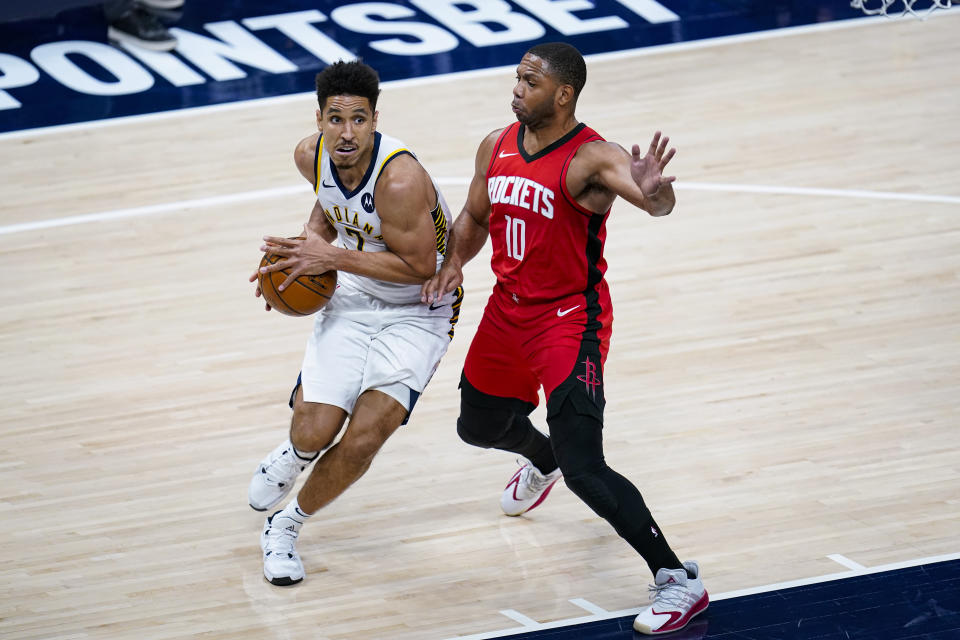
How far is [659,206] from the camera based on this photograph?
4.84 metres

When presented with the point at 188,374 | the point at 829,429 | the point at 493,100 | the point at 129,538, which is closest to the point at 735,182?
the point at 493,100

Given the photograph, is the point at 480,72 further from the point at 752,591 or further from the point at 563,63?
the point at 752,591

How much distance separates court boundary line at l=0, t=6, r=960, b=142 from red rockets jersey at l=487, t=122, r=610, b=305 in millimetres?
6255

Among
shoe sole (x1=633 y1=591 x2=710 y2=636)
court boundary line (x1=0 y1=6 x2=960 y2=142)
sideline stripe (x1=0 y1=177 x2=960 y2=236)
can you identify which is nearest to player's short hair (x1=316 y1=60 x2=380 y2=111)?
shoe sole (x1=633 y1=591 x2=710 y2=636)

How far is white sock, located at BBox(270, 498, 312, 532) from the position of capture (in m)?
5.50

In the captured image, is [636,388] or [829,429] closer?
[829,429]

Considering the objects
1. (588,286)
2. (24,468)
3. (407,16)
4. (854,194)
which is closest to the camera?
(588,286)

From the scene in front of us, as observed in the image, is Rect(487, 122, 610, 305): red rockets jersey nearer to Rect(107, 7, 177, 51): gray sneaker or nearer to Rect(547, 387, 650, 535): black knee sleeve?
Rect(547, 387, 650, 535): black knee sleeve

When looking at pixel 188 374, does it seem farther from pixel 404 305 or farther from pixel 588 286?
pixel 588 286

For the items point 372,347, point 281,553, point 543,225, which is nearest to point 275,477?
point 281,553

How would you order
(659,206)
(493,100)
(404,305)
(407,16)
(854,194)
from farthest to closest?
(407,16) < (493,100) < (854,194) < (404,305) < (659,206)

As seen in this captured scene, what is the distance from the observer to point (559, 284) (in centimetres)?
524

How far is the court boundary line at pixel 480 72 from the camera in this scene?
10812 mm

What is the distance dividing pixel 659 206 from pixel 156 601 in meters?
2.55
